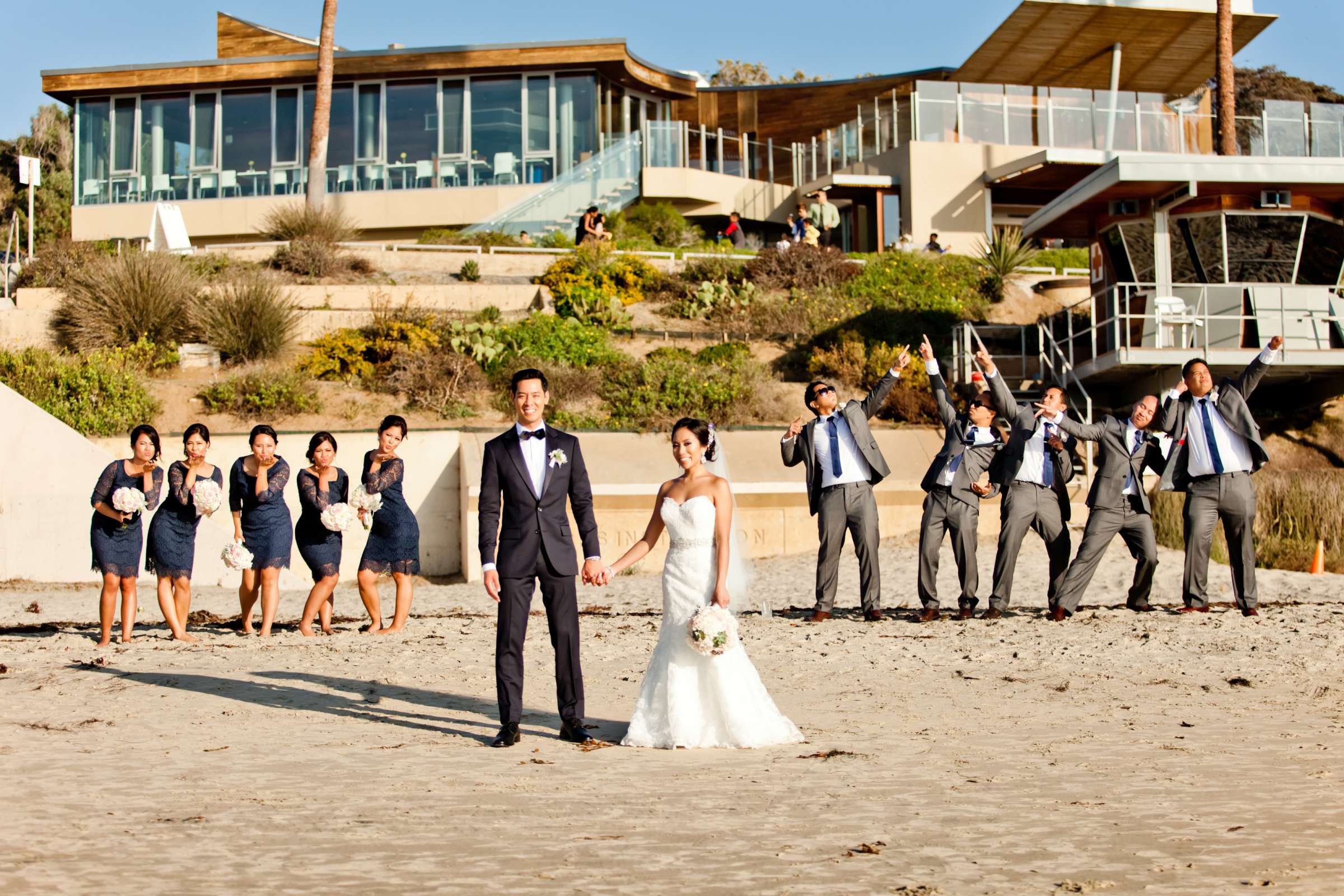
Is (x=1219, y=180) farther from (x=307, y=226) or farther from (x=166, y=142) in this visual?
(x=166, y=142)

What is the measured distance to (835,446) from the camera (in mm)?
12164

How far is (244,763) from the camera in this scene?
690 centimetres

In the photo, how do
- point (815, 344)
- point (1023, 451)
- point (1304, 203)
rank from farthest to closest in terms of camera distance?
point (815, 344) < point (1304, 203) < point (1023, 451)

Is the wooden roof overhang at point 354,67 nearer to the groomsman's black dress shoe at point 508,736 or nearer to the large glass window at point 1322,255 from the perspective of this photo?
the large glass window at point 1322,255

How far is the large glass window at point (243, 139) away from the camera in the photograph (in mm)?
38000

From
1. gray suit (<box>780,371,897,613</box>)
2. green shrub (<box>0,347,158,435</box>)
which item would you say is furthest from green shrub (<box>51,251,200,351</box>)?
gray suit (<box>780,371,897,613</box>)

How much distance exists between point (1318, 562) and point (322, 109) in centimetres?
2472

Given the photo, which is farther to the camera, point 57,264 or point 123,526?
point 57,264

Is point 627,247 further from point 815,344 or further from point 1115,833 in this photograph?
point 1115,833

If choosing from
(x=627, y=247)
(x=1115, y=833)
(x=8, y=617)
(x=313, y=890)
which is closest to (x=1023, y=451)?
(x=1115, y=833)

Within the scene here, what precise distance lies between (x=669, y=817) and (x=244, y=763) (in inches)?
94.0

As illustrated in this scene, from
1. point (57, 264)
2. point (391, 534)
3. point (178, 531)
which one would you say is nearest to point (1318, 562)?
point (391, 534)

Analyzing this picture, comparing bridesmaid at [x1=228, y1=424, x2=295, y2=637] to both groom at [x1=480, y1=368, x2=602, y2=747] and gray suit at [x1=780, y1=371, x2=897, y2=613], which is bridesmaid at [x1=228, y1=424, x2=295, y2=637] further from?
groom at [x1=480, y1=368, x2=602, y2=747]

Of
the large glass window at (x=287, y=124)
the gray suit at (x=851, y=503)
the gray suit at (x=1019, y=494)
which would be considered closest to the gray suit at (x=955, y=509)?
the gray suit at (x=1019, y=494)
